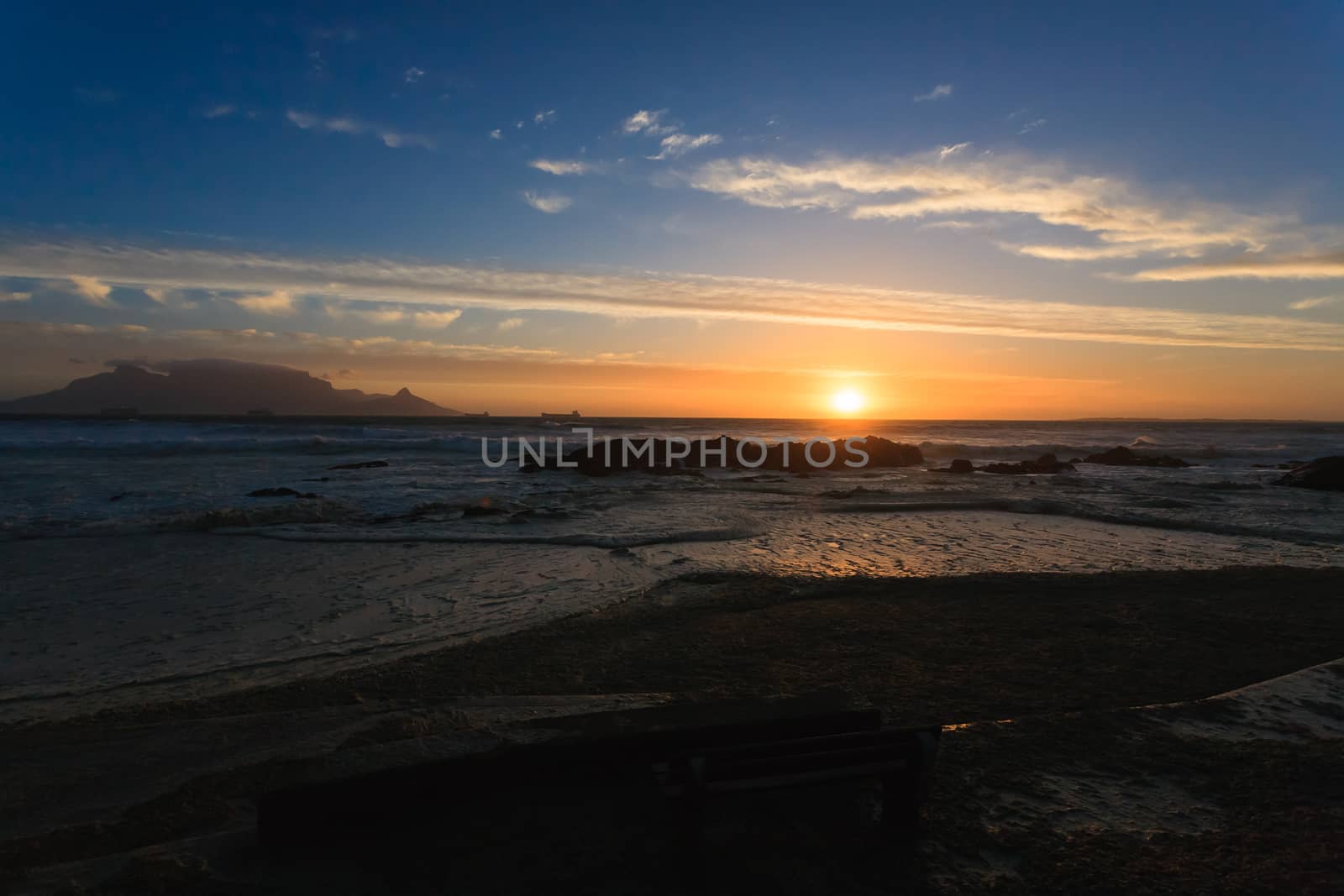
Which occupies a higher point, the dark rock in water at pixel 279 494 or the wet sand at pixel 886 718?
the dark rock in water at pixel 279 494

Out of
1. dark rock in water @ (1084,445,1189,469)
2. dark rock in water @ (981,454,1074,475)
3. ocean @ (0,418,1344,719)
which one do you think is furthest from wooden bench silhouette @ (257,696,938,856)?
dark rock in water @ (1084,445,1189,469)

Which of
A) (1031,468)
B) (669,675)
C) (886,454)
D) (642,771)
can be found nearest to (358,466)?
(886,454)

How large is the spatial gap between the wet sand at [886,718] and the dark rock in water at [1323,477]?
18.8 meters

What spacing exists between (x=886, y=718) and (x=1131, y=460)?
38167mm

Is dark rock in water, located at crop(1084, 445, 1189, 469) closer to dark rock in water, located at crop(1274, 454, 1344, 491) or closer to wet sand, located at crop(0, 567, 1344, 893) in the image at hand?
dark rock in water, located at crop(1274, 454, 1344, 491)

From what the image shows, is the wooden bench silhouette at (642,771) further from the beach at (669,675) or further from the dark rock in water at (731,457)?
the dark rock in water at (731,457)

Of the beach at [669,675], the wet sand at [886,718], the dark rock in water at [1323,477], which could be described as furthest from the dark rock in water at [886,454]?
the wet sand at [886,718]

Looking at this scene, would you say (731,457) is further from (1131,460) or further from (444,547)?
(444,547)

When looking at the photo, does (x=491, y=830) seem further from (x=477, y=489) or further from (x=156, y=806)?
(x=477, y=489)

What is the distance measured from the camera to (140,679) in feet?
18.2

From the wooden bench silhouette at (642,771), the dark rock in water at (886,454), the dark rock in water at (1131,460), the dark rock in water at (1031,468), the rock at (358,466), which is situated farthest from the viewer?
the dark rock in water at (1131,460)

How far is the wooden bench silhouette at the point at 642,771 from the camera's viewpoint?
3.21m

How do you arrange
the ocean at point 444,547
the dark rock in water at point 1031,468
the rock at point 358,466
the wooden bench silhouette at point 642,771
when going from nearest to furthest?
the wooden bench silhouette at point 642,771 → the ocean at point 444,547 → the rock at point 358,466 → the dark rock in water at point 1031,468

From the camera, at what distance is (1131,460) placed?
118 ft
